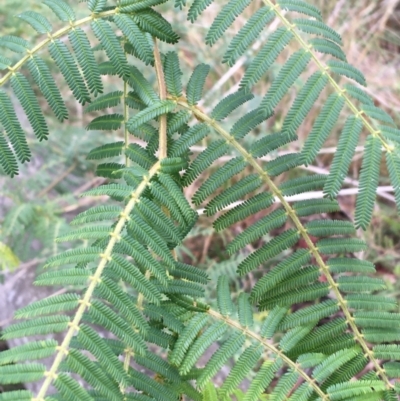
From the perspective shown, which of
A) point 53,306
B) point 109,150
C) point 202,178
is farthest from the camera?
point 202,178

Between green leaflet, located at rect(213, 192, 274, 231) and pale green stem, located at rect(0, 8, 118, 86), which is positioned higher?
pale green stem, located at rect(0, 8, 118, 86)

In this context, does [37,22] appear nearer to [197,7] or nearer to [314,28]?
[197,7]

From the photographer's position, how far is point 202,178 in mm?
3025

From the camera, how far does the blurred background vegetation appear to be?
234cm

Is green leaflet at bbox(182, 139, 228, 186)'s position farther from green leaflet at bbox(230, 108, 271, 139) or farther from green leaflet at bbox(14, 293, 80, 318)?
green leaflet at bbox(14, 293, 80, 318)

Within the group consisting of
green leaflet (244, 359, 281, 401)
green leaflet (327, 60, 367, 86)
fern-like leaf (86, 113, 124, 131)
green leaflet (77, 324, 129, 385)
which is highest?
green leaflet (327, 60, 367, 86)

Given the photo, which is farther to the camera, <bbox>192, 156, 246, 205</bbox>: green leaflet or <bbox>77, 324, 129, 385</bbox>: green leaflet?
<bbox>192, 156, 246, 205</bbox>: green leaflet

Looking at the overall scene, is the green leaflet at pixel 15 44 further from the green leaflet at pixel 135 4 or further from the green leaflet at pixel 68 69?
the green leaflet at pixel 135 4

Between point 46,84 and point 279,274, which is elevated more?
point 46,84

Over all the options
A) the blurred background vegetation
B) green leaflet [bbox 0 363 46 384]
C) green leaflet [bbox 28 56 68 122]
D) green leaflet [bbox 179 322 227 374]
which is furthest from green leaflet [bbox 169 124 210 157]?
the blurred background vegetation

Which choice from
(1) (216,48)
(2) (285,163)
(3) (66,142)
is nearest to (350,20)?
(1) (216,48)

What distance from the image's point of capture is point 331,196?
951mm

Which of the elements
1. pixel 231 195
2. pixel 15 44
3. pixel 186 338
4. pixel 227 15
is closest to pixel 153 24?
pixel 227 15

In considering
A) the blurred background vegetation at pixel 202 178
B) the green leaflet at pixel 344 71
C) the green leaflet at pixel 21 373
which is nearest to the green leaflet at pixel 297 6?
the green leaflet at pixel 344 71
